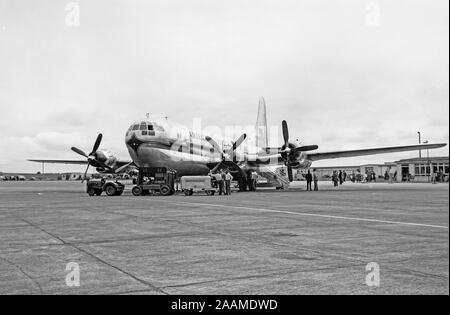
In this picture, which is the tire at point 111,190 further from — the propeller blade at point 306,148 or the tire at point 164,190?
the propeller blade at point 306,148

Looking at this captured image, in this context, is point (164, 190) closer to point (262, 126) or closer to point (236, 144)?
point (236, 144)

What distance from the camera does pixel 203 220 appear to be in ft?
47.4

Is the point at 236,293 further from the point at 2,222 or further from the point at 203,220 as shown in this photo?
the point at 2,222

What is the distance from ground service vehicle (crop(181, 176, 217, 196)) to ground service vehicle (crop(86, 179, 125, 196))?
464cm


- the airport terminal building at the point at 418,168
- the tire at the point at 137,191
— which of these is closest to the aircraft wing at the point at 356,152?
the airport terminal building at the point at 418,168

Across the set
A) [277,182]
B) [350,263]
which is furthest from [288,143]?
[350,263]

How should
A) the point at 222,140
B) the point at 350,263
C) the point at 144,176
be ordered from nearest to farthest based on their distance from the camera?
the point at 350,263, the point at 144,176, the point at 222,140

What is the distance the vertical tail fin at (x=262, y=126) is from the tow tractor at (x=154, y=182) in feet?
92.9

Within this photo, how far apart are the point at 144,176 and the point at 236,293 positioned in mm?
29262

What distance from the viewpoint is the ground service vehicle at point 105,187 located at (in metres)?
33.7

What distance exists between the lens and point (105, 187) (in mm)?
34062

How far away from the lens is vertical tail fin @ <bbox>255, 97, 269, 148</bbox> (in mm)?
61500

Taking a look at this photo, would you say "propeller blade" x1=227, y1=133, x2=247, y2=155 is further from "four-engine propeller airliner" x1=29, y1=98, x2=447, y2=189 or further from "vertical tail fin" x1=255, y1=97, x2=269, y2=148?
"vertical tail fin" x1=255, y1=97, x2=269, y2=148

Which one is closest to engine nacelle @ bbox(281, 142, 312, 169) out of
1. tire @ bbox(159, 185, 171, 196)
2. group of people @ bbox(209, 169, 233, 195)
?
group of people @ bbox(209, 169, 233, 195)
